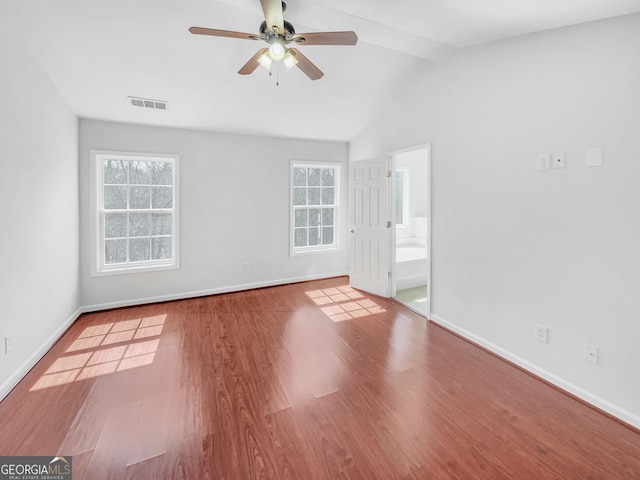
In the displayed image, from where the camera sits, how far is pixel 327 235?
5.29m

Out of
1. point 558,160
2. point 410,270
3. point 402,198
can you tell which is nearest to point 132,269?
point 410,270

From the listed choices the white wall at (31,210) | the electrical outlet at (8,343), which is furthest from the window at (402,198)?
the electrical outlet at (8,343)

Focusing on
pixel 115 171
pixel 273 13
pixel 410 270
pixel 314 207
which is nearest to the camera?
pixel 273 13

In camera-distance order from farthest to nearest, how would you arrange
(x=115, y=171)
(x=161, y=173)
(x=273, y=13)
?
(x=161, y=173) < (x=115, y=171) < (x=273, y=13)

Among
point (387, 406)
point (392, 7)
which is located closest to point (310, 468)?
point (387, 406)

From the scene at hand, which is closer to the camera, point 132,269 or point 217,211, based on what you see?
point 132,269

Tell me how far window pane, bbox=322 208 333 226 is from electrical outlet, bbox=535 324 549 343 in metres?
3.47

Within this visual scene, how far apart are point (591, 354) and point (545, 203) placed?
1.14m

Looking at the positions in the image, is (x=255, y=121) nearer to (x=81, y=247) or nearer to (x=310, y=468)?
(x=81, y=247)

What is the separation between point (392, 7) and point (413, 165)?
15.1 feet

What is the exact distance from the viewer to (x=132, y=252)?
156 inches

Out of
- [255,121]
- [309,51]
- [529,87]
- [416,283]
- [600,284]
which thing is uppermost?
[309,51]

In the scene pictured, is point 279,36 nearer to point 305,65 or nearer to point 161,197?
point 305,65

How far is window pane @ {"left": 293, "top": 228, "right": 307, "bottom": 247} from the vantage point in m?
5.02
